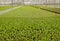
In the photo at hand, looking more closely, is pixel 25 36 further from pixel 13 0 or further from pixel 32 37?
pixel 13 0

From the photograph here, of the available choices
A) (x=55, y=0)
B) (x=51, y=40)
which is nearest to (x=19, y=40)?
(x=51, y=40)

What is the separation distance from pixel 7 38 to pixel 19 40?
47 cm

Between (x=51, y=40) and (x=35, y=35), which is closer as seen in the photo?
(x=51, y=40)

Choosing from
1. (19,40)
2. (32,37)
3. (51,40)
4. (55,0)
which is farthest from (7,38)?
(55,0)

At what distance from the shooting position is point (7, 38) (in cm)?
496

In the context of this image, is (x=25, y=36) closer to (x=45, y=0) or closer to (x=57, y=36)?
(x=57, y=36)

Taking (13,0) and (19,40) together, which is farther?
(13,0)

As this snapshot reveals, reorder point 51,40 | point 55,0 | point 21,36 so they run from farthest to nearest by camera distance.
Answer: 1. point 55,0
2. point 21,36
3. point 51,40

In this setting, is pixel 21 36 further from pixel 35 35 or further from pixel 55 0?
pixel 55 0

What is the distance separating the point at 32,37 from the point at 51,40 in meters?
0.71

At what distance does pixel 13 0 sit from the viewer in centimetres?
9150

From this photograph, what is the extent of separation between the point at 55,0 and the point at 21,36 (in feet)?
276

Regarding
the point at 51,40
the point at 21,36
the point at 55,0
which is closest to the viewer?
the point at 51,40

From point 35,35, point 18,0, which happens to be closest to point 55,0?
point 18,0
